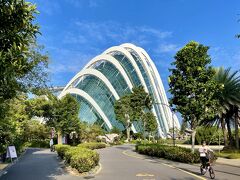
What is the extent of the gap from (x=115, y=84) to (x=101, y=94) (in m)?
5.84

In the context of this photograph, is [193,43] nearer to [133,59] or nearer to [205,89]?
[205,89]

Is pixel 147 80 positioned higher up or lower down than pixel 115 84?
lower down

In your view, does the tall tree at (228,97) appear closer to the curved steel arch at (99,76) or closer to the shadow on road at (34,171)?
the shadow on road at (34,171)

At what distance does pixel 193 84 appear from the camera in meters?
28.1

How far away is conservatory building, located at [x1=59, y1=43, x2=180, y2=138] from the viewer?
87625mm

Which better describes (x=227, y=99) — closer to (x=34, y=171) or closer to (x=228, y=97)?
(x=228, y=97)

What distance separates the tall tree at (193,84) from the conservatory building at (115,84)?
183 ft

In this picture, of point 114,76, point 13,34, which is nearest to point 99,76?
point 114,76

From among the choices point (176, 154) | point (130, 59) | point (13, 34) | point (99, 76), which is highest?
point (130, 59)

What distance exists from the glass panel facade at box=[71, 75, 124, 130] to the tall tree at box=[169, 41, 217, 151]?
2491 inches

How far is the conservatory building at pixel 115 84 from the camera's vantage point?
87.6m

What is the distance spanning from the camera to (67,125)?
2063 inches

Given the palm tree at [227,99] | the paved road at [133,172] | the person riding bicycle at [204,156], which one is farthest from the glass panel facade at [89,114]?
the person riding bicycle at [204,156]

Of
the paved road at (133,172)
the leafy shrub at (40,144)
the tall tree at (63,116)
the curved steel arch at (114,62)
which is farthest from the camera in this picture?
the curved steel arch at (114,62)
